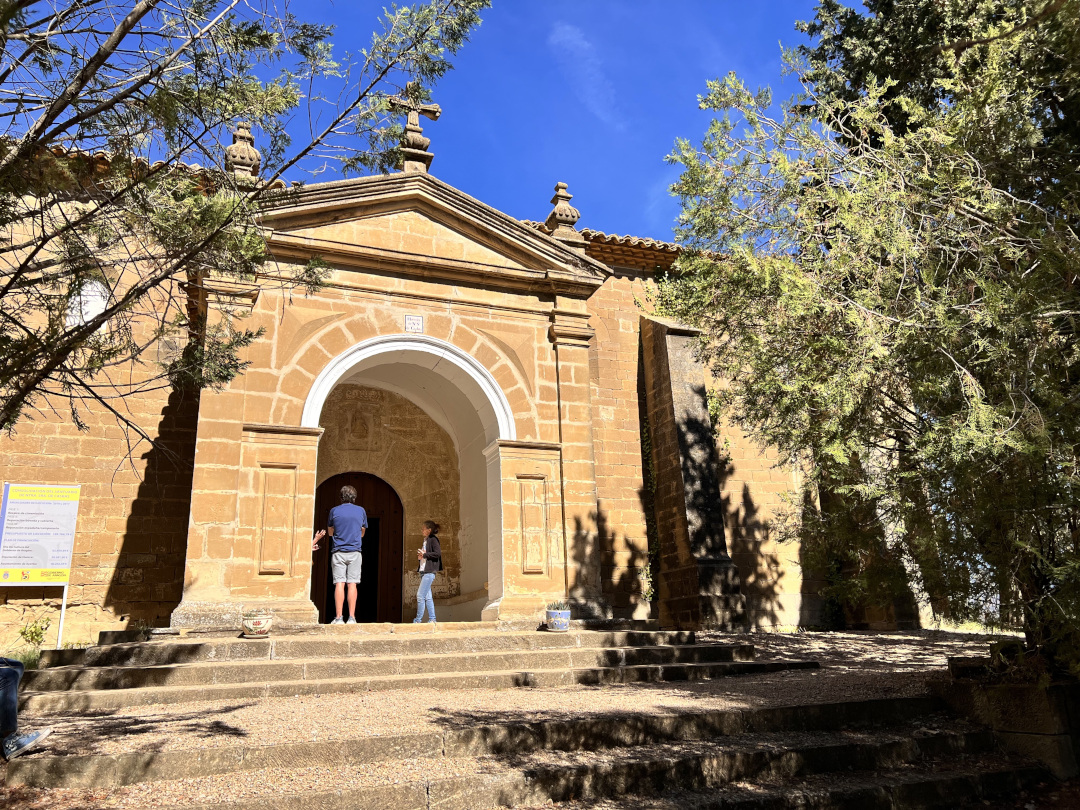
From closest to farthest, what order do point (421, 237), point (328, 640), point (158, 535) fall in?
point (328, 640)
point (421, 237)
point (158, 535)

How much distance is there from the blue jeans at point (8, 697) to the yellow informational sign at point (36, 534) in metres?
5.62

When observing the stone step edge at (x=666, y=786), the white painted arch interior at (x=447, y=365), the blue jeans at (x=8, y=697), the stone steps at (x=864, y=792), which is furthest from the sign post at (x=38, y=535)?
the stone steps at (x=864, y=792)

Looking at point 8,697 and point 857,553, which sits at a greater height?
point 857,553

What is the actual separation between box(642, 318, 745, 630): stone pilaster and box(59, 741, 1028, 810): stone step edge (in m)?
5.89

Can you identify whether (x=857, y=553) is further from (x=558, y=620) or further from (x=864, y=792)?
(x=558, y=620)

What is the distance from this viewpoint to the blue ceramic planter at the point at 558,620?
8156 mm

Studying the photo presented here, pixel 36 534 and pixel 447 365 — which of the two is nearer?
pixel 36 534

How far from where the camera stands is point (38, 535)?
9367 mm

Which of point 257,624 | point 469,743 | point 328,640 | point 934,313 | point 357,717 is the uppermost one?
point 934,313

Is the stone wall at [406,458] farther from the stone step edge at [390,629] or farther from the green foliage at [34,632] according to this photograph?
the green foliage at [34,632]

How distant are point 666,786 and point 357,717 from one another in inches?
76.9

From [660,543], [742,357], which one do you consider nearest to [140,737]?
[742,357]

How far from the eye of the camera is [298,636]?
7.34 m

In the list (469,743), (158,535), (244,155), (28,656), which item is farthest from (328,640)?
(244,155)
